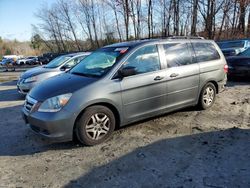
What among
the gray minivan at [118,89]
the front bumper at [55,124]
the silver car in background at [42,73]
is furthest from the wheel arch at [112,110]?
the silver car in background at [42,73]

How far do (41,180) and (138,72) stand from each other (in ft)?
8.08

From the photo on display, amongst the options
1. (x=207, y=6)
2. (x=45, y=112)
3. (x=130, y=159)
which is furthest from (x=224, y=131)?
(x=207, y=6)

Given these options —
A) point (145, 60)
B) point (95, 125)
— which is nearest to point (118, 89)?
point (95, 125)

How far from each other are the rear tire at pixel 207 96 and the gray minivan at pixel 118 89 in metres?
0.03

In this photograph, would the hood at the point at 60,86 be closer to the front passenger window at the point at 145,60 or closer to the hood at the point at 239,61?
the front passenger window at the point at 145,60

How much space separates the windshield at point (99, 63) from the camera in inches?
189

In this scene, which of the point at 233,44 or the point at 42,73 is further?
the point at 233,44

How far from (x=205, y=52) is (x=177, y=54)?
0.97 meters

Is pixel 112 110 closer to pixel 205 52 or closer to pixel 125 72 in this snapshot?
pixel 125 72

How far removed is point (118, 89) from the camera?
456 centimetres

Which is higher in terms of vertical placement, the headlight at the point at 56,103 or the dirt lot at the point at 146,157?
the headlight at the point at 56,103

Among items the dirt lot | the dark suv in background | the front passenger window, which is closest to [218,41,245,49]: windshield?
the dark suv in background

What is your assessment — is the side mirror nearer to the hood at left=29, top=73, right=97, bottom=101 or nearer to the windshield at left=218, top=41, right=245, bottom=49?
the hood at left=29, top=73, right=97, bottom=101

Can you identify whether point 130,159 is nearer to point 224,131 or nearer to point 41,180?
point 41,180
